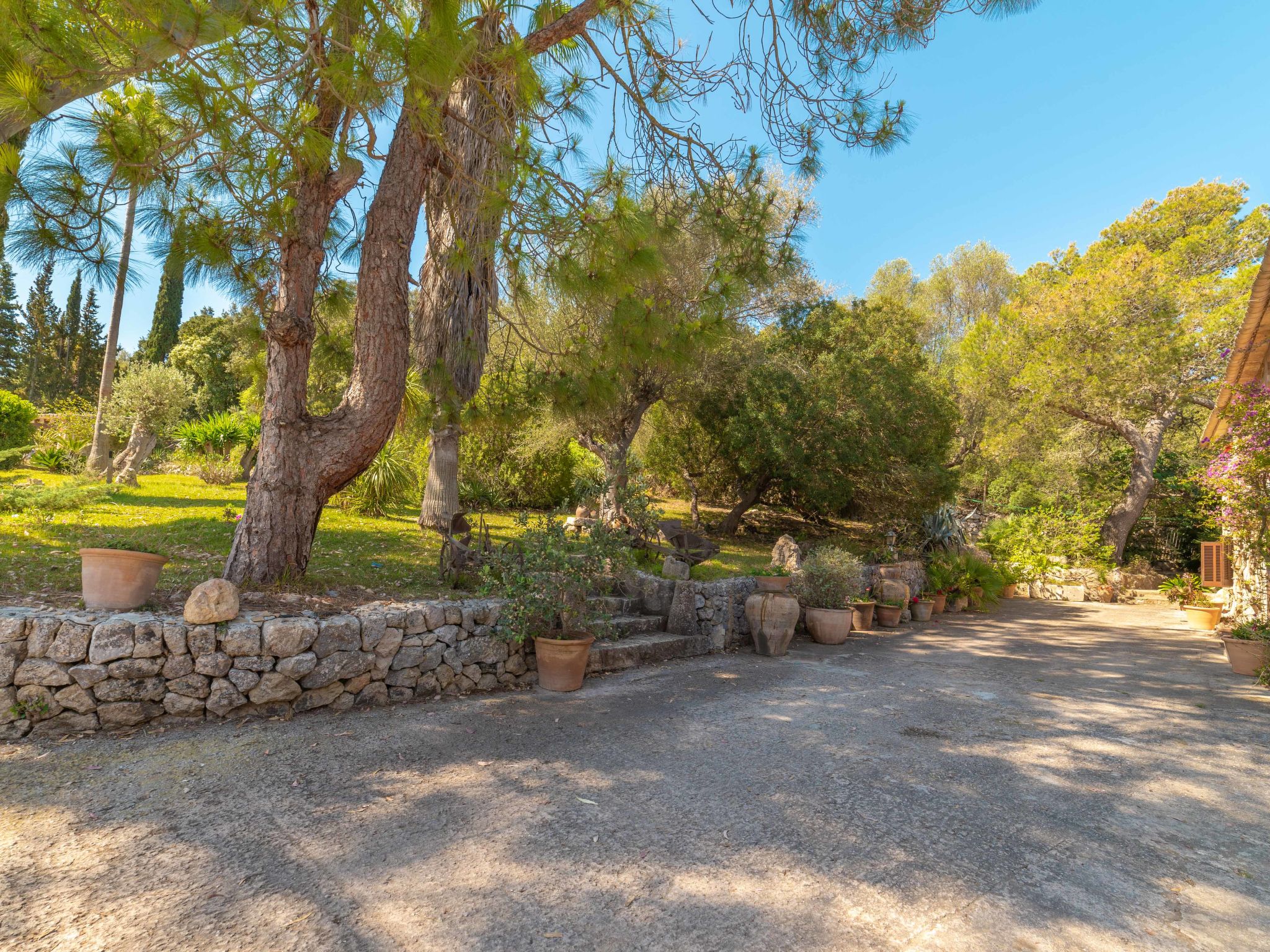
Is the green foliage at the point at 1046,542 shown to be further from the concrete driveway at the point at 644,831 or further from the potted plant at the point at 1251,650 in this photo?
the concrete driveway at the point at 644,831

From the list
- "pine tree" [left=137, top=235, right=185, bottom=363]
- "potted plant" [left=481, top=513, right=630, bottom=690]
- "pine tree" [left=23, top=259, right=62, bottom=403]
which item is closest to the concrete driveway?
"potted plant" [left=481, top=513, right=630, bottom=690]

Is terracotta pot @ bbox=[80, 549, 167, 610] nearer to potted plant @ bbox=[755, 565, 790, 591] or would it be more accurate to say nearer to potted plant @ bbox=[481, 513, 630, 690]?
potted plant @ bbox=[481, 513, 630, 690]

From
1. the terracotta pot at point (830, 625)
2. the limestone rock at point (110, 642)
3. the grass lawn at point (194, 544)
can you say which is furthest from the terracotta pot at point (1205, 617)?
the limestone rock at point (110, 642)

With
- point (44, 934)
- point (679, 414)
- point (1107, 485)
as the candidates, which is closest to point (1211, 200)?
point (1107, 485)

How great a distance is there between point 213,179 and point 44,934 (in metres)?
4.87

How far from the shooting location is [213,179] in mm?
4832

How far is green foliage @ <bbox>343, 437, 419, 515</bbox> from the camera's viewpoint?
9930mm

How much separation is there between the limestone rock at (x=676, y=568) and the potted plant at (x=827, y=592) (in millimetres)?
1377

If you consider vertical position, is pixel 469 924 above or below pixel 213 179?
below

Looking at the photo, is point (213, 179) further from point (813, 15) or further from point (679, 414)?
point (679, 414)

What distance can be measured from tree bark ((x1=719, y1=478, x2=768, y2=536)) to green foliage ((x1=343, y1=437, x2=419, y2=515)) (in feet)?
20.8

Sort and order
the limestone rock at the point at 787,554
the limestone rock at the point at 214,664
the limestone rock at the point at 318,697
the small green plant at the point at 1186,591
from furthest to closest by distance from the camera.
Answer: the small green plant at the point at 1186,591 → the limestone rock at the point at 787,554 → the limestone rock at the point at 318,697 → the limestone rock at the point at 214,664

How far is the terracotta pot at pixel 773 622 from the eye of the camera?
21.3ft

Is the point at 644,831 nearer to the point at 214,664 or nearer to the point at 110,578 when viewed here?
the point at 214,664
